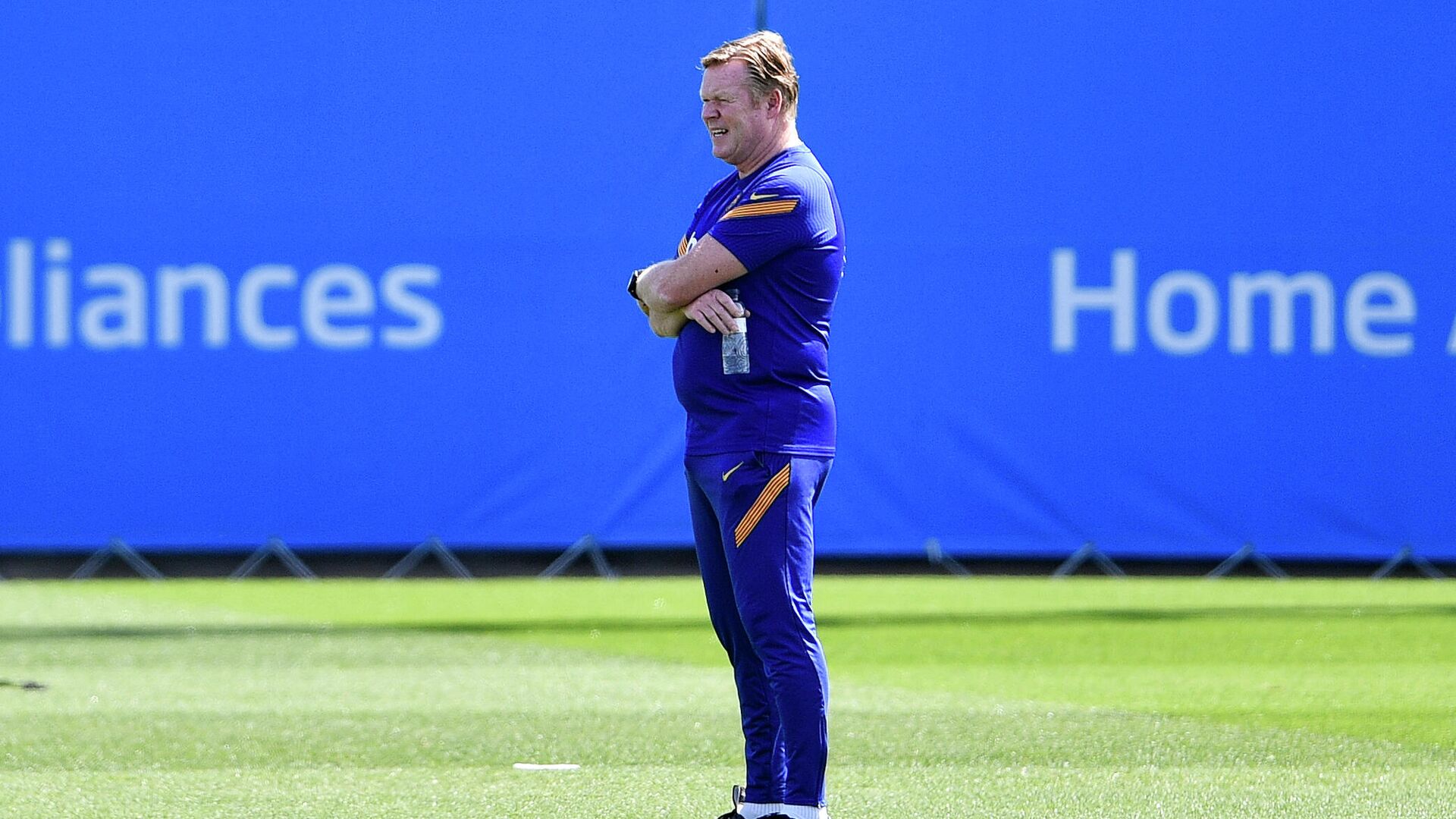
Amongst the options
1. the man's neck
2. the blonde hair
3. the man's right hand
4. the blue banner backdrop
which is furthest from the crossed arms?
the blue banner backdrop

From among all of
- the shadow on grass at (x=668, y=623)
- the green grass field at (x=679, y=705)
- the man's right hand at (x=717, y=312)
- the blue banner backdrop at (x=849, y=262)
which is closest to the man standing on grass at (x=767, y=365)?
the man's right hand at (x=717, y=312)

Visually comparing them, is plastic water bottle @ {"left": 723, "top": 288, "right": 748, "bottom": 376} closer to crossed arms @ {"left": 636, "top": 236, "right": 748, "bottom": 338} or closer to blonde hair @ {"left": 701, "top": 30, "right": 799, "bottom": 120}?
crossed arms @ {"left": 636, "top": 236, "right": 748, "bottom": 338}

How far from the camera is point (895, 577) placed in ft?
40.8

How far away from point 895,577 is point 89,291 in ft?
17.1

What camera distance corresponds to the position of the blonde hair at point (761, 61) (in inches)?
150

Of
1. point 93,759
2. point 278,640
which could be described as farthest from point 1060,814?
point 278,640

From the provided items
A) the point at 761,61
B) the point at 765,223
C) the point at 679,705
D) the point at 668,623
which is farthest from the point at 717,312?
the point at 668,623

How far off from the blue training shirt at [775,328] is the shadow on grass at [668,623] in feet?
18.3

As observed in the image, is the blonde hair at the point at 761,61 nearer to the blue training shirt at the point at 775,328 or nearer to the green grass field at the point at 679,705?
the blue training shirt at the point at 775,328

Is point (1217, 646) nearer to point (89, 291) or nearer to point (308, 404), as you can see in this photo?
point (308, 404)

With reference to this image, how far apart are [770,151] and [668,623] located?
6.07 m

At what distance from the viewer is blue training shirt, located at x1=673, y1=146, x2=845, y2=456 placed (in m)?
3.79

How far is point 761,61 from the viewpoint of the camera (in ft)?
12.5

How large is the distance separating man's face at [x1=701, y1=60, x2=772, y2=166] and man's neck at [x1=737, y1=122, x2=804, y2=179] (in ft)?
0.05
